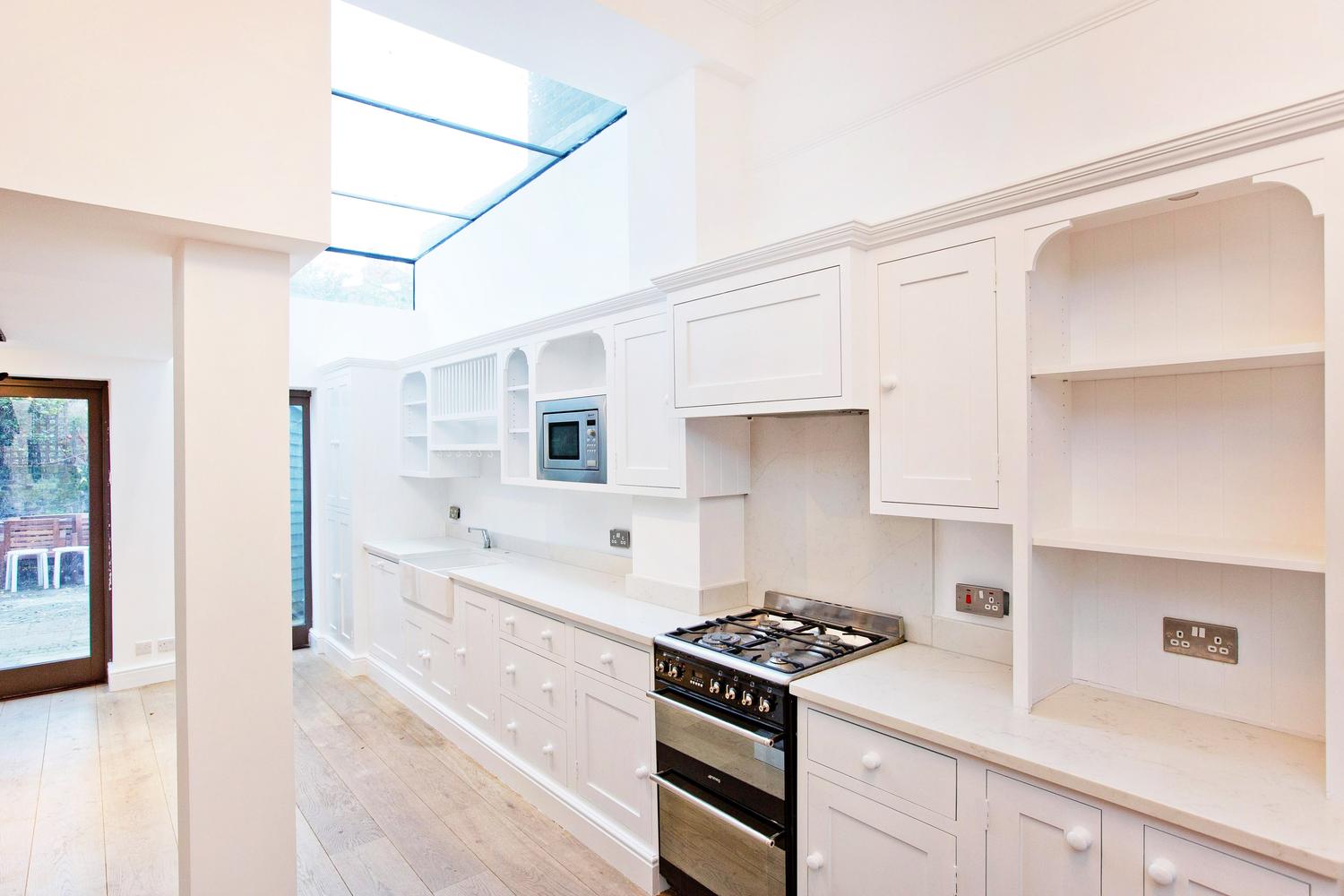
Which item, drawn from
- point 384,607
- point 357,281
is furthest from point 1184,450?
point 357,281

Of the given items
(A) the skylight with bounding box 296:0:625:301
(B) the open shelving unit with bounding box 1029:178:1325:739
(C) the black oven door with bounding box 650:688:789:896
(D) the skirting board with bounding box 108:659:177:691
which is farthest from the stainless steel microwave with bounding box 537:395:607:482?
(D) the skirting board with bounding box 108:659:177:691

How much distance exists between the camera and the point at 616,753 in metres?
2.70

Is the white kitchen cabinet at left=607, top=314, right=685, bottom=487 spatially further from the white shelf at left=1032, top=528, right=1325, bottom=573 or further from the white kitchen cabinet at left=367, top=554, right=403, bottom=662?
the white kitchen cabinet at left=367, top=554, right=403, bottom=662

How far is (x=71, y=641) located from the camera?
4.87 metres

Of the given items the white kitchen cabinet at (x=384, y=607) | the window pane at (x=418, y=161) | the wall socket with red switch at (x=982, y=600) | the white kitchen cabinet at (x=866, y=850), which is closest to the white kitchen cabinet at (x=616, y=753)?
the white kitchen cabinet at (x=866, y=850)

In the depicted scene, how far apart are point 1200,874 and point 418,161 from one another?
481 cm

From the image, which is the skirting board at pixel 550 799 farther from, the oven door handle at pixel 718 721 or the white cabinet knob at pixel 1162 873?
the white cabinet knob at pixel 1162 873

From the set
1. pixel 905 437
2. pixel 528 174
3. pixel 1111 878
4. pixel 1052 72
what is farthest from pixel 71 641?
pixel 1052 72

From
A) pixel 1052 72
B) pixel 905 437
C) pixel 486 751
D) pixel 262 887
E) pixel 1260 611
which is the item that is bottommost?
pixel 486 751

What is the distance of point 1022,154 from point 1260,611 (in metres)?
1.44

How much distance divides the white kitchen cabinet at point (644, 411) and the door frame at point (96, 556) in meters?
4.10

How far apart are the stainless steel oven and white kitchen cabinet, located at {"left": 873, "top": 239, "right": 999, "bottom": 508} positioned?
886 millimetres

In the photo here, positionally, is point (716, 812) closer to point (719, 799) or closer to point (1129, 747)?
point (719, 799)

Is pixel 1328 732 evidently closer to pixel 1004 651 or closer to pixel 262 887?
pixel 1004 651
